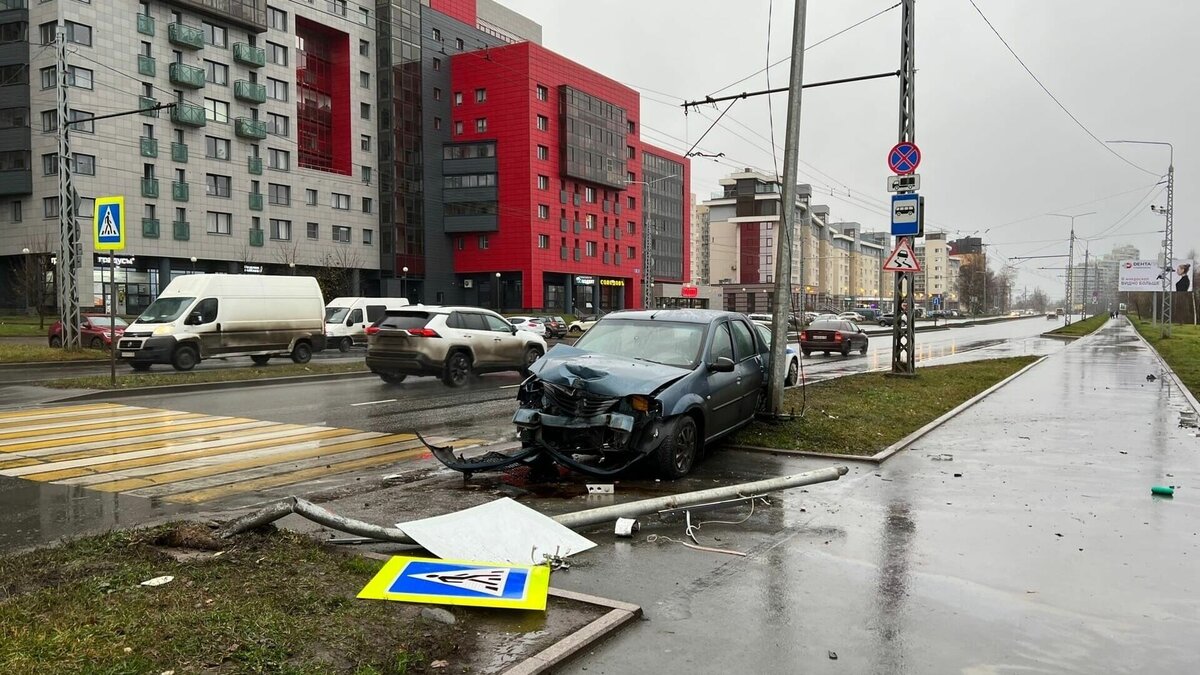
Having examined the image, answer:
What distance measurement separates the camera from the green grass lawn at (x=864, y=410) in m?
10.0

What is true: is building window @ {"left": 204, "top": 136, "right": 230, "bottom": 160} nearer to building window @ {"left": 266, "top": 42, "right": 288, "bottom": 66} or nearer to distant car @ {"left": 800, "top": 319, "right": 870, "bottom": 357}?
building window @ {"left": 266, "top": 42, "right": 288, "bottom": 66}

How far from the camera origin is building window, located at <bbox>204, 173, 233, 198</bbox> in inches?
2239

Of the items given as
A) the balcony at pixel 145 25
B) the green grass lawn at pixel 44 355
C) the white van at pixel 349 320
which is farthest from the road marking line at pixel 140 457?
the balcony at pixel 145 25

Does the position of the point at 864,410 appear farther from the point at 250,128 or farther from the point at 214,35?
the point at 214,35

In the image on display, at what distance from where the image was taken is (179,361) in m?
21.2

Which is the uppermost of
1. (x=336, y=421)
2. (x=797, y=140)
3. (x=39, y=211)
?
(x=39, y=211)

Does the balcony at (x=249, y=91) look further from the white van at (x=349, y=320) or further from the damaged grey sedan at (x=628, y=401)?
A: the damaged grey sedan at (x=628, y=401)

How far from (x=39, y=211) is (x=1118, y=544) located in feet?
198

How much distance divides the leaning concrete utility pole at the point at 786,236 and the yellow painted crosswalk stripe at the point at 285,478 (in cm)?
485

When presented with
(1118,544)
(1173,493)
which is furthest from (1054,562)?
(1173,493)

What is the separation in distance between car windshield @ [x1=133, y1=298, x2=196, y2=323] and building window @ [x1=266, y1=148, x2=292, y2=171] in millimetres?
43045

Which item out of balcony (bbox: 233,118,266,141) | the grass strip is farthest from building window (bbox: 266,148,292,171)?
the grass strip

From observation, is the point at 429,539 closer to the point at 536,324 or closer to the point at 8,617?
the point at 8,617

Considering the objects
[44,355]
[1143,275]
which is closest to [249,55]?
[44,355]
